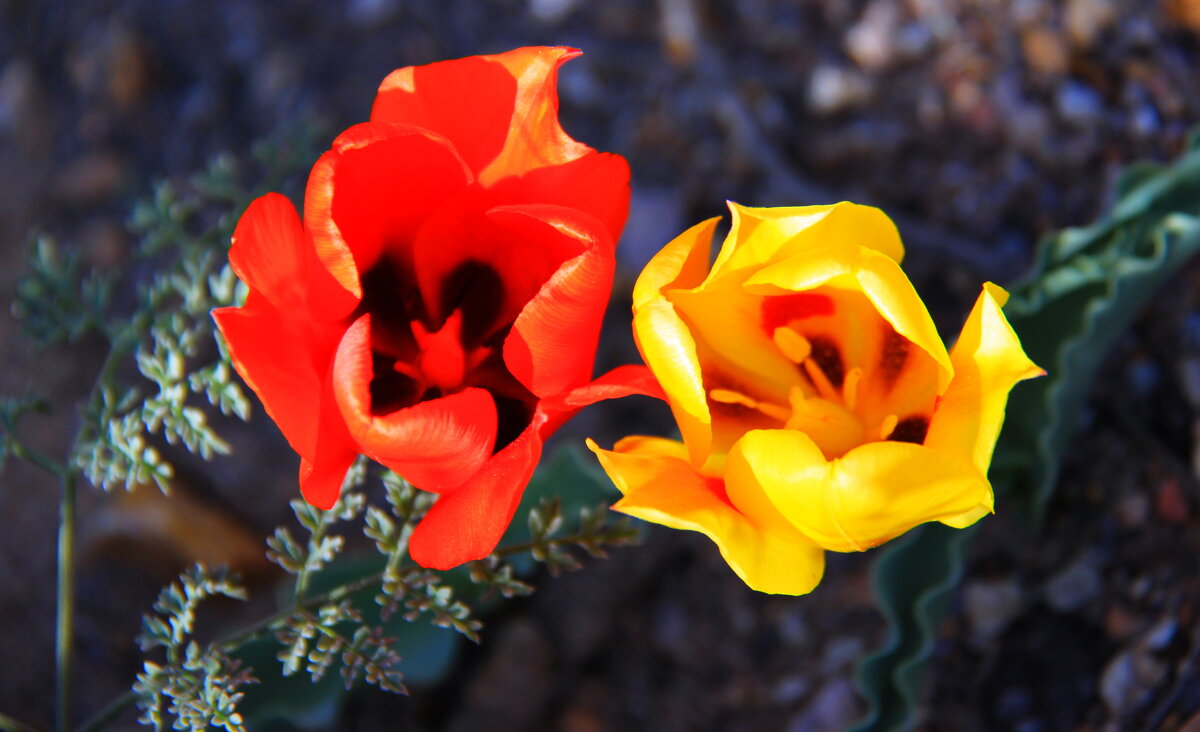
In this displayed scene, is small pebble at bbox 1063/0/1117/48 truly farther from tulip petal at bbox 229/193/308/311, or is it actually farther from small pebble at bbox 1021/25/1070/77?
tulip petal at bbox 229/193/308/311

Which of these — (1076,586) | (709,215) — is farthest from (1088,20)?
(1076,586)

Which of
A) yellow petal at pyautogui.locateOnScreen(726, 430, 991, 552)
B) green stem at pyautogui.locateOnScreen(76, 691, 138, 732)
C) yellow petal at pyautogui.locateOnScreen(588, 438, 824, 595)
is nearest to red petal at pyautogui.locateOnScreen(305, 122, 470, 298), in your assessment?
yellow petal at pyautogui.locateOnScreen(588, 438, 824, 595)

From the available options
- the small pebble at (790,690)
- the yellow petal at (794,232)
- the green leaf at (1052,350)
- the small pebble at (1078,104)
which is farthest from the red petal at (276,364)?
the small pebble at (1078,104)

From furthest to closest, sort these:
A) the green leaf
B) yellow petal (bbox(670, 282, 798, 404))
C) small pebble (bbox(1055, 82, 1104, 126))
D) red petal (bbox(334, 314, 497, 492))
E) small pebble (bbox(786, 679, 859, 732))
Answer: small pebble (bbox(1055, 82, 1104, 126))
small pebble (bbox(786, 679, 859, 732))
the green leaf
yellow petal (bbox(670, 282, 798, 404))
red petal (bbox(334, 314, 497, 492))

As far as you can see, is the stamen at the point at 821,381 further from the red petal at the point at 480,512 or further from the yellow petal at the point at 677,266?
the red petal at the point at 480,512

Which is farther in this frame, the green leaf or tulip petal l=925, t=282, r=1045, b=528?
the green leaf

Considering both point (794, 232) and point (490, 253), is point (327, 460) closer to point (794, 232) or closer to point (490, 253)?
point (490, 253)

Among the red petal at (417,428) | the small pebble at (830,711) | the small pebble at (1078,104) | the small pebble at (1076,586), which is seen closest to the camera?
the red petal at (417,428)

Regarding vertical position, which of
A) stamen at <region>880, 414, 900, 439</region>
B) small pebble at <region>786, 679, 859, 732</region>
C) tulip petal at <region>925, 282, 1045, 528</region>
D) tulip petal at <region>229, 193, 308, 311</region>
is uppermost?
tulip petal at <region>229, 193, 308, 311</region>
